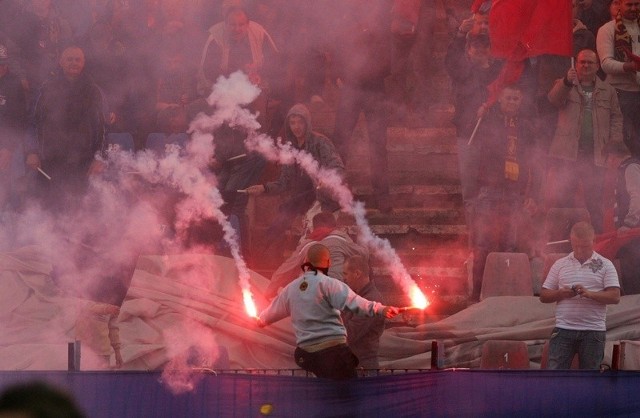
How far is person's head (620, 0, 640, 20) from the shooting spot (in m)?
11.0

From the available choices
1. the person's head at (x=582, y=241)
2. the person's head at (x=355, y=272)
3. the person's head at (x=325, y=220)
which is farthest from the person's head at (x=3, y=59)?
the person's head at (x=582, y=241)

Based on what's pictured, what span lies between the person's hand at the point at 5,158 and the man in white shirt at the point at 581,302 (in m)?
5.80

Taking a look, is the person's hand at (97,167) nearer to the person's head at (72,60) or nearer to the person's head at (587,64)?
the person's head at (72,60)

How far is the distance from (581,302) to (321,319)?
215 cm

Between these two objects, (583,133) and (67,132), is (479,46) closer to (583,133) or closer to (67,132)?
(583,133)

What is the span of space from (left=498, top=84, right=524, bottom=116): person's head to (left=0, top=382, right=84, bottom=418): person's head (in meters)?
9.89

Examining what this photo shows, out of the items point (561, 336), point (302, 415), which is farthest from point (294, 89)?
point (302, 415)

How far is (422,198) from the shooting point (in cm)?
1090

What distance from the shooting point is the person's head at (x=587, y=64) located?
1095 cm

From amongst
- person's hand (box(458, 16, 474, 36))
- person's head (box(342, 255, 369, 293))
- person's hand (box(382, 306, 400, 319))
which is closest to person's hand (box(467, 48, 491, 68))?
person's hand (box(458, 16, 474, 36))

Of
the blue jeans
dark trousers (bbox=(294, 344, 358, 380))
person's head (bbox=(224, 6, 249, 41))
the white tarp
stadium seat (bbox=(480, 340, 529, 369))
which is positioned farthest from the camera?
person's head (bbox=(224, 6, 249, 41))

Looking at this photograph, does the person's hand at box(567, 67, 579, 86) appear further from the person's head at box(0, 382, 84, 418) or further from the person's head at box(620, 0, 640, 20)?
the person's head at box(0, 382, 84, 418)

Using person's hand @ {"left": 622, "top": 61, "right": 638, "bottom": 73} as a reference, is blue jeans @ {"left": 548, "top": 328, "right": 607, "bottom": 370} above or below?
below

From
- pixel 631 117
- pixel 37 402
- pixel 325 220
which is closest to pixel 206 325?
pixel 325 220
